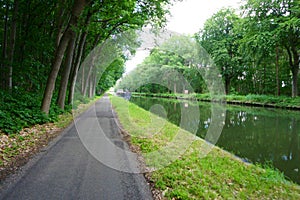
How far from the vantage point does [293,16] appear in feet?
67.3

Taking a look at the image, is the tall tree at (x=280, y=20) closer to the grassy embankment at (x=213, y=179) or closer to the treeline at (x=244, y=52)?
the treeline at (x=244, y=52)

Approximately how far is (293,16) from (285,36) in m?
1.91

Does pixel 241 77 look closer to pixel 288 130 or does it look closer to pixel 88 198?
pixel 288 130

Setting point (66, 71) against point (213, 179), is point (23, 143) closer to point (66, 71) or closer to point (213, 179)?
point (213, 179)

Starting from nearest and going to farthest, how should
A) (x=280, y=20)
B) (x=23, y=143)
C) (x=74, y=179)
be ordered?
(x=74, y=179)
(x=23, y=143)
(x=280, y=20)

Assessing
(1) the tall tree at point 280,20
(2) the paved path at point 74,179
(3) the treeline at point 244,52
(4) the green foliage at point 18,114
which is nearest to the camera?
(2) the paved path at point 74,179

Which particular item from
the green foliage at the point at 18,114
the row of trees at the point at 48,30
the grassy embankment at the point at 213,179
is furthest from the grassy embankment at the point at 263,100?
the grassy embankment at the point at 213,179

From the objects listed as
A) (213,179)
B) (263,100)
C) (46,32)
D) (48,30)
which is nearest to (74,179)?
(213,179)

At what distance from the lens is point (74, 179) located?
371cm

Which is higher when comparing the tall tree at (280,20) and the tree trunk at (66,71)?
the tall tree at (280,20)

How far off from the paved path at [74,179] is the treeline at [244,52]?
12.7ft

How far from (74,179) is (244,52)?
86.8 ft

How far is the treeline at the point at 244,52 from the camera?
7379 millimetres

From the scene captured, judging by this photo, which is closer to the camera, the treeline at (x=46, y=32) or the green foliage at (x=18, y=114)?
the green foliage at (x=18, y=114)
